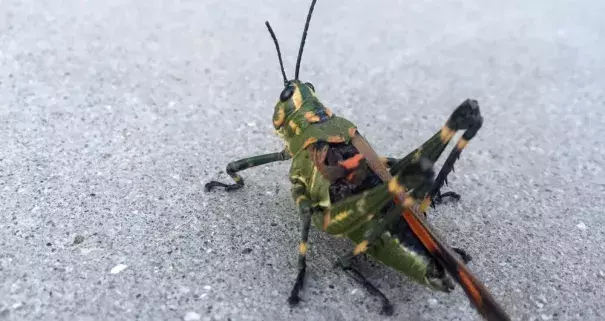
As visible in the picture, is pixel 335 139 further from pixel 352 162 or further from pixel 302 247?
pixel 302 247

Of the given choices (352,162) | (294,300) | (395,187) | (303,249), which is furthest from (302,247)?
(395,187)

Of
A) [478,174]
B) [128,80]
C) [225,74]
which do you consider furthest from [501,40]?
[128,80]

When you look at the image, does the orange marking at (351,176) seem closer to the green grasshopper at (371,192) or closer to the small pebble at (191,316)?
the green grasshopper at (371,192)

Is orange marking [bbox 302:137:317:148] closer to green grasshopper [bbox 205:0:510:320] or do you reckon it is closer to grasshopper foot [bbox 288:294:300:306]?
green grasshopper [bbox 205:0:510:320]

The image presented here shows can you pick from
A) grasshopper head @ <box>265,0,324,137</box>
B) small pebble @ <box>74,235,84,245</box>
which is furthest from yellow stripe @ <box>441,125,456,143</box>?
small pebble @ <box>74,235,84,245</box>

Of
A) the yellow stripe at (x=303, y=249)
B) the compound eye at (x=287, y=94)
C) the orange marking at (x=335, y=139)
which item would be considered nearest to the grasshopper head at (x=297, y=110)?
the compound eye at (x=287, y=94)
